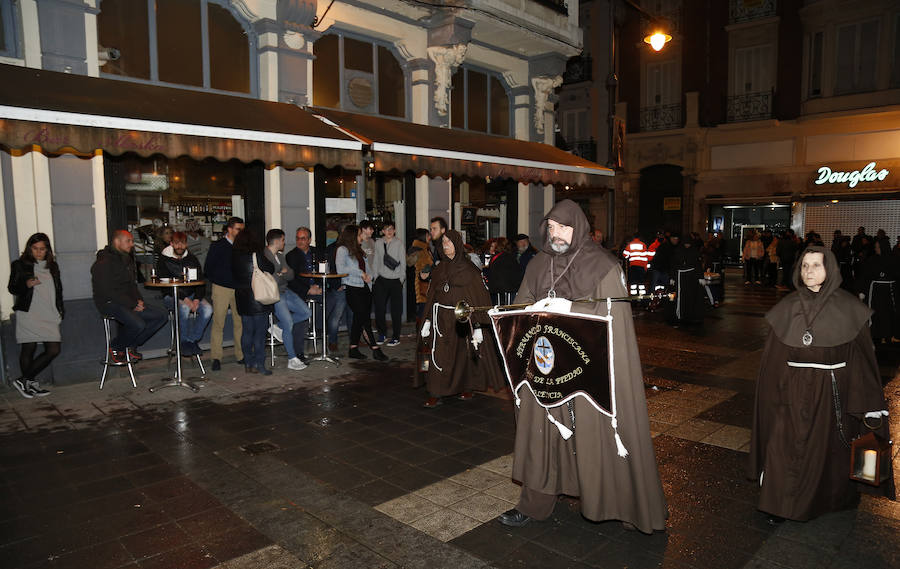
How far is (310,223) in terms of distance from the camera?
33.7ft

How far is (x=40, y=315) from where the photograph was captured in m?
7.09

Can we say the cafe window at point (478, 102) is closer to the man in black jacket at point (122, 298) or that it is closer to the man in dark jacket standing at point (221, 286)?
the man in dark jacket standing at point (221, 286)

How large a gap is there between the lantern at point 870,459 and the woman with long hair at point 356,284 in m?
6.33

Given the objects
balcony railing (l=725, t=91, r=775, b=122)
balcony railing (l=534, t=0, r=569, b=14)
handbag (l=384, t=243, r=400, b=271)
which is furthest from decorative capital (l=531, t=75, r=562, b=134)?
balcony railing (l=725, t=91, r=775, b=122)

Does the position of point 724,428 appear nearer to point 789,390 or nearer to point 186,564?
point 789,390

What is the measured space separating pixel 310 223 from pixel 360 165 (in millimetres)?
2275

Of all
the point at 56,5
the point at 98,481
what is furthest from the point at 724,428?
the point at 56,5

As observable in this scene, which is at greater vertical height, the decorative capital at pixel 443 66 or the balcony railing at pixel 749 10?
the balcony railing at pixel 749 10

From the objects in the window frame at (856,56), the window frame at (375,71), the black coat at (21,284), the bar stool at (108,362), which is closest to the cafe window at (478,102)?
the window frame at (375,71)

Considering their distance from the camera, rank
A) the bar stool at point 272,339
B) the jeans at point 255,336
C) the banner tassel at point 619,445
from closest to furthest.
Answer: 1. the banner tassel at point 619,445
2. the jeans at point 255,336
3. the bar stool at point 272,339

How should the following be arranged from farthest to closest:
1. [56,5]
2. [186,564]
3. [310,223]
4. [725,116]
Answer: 1. [725,116]
2. [310,223]
3. [56,5]
4. [186,564]

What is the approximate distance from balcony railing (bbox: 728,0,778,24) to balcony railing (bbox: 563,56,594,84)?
5600 mm

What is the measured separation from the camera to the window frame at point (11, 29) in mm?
7492

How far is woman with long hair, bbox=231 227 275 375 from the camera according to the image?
7926 millimetres
